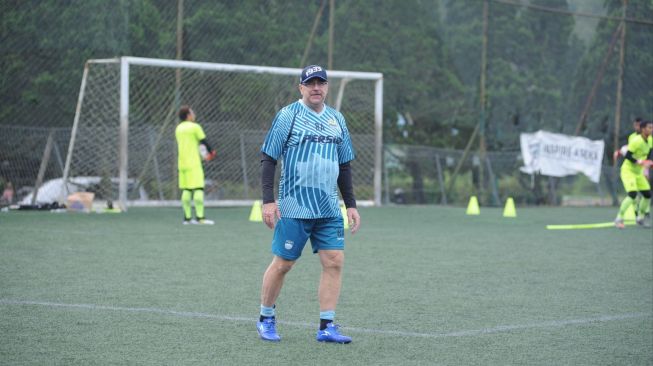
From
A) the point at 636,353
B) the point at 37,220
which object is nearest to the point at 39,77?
the point at 37,220

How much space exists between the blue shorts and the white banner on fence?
20.4m

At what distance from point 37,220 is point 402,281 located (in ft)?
30.3

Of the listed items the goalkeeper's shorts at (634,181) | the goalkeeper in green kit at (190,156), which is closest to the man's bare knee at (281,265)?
the goalkeeper in green kit at (190,156)

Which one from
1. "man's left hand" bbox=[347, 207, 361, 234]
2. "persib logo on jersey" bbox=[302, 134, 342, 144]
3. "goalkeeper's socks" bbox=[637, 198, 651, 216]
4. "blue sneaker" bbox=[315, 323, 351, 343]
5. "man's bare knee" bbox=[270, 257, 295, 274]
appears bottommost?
"blue sneaker" bbox=[315, 323, 351, 343]

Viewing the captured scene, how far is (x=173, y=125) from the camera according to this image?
22812mm

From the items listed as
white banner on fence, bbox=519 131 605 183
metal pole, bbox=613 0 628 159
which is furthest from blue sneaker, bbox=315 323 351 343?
metal pole, bbox=613 0 628 159

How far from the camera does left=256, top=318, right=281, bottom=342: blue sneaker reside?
277 inches

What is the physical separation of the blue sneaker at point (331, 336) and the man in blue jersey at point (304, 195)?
0.03 metres

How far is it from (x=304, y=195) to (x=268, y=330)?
95 centimetres

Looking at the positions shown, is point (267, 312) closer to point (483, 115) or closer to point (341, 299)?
point (341, 299)

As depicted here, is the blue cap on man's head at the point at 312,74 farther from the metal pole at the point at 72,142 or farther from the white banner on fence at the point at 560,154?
the white banner on fence at the point at 560,154

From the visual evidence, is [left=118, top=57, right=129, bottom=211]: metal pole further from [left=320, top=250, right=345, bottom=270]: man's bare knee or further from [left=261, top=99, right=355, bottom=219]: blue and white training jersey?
[left=320, top=250, right=345, bottom=270]: man's bare knee

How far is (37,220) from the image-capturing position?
58.0 feet

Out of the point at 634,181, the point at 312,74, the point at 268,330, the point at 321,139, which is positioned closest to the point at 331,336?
the point at 268,330
